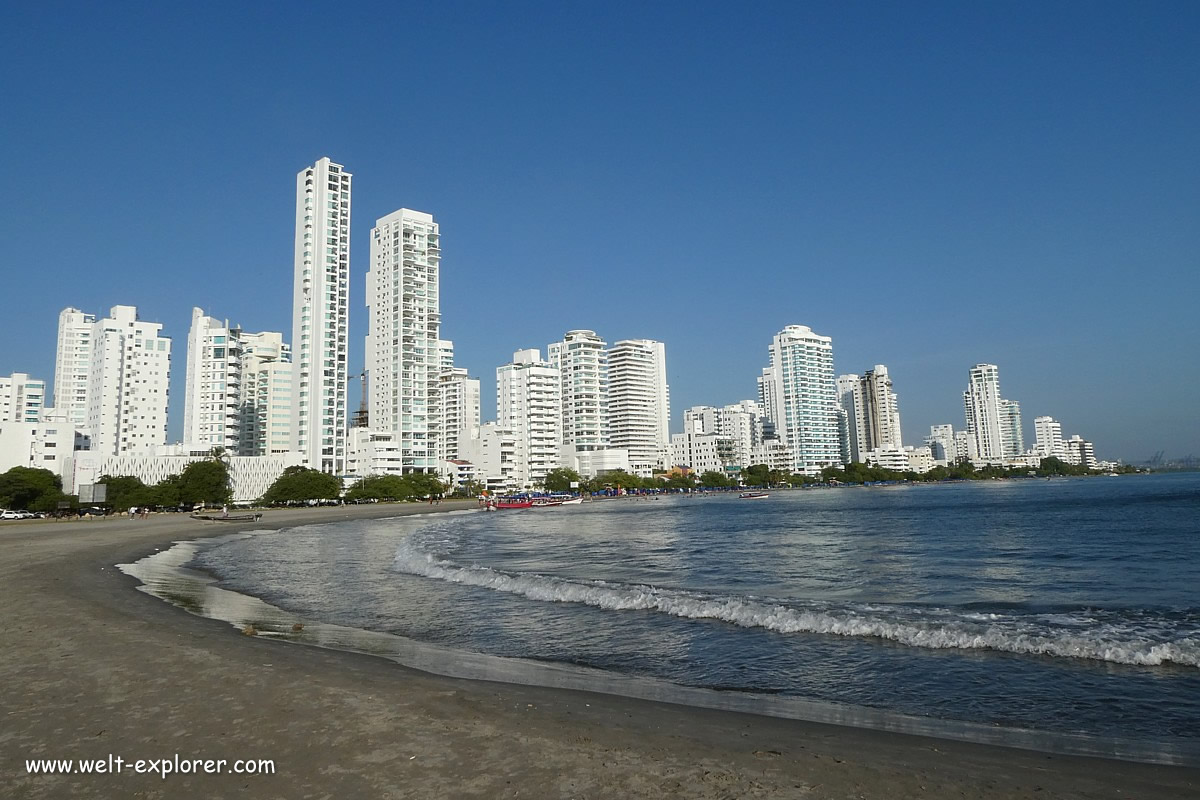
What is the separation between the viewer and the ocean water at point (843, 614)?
10.1 m

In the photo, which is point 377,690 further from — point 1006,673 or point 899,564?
point 899,564

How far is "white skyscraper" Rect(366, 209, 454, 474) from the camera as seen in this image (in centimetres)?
15275

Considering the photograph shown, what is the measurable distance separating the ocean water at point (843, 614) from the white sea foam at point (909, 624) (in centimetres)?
5

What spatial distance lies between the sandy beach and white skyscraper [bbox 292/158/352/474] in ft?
389

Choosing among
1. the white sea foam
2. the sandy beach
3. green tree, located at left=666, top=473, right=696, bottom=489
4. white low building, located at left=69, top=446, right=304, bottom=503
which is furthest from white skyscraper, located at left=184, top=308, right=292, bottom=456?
the sandy beach

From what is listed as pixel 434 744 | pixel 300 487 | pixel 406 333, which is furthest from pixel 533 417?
pixel 434 744

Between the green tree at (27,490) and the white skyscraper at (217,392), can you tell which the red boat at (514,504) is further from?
the green tree at (27,490)

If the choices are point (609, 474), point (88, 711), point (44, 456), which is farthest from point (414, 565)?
point (609, 474)

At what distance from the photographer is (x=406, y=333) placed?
155875mm

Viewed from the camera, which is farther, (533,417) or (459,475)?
(533,417)

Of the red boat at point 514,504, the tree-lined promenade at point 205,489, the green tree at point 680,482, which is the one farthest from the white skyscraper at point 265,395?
the green tree at point 680,482

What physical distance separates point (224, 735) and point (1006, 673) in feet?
34.6

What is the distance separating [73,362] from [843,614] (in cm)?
20630

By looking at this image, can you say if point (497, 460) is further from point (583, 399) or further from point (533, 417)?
point (583, 399)
